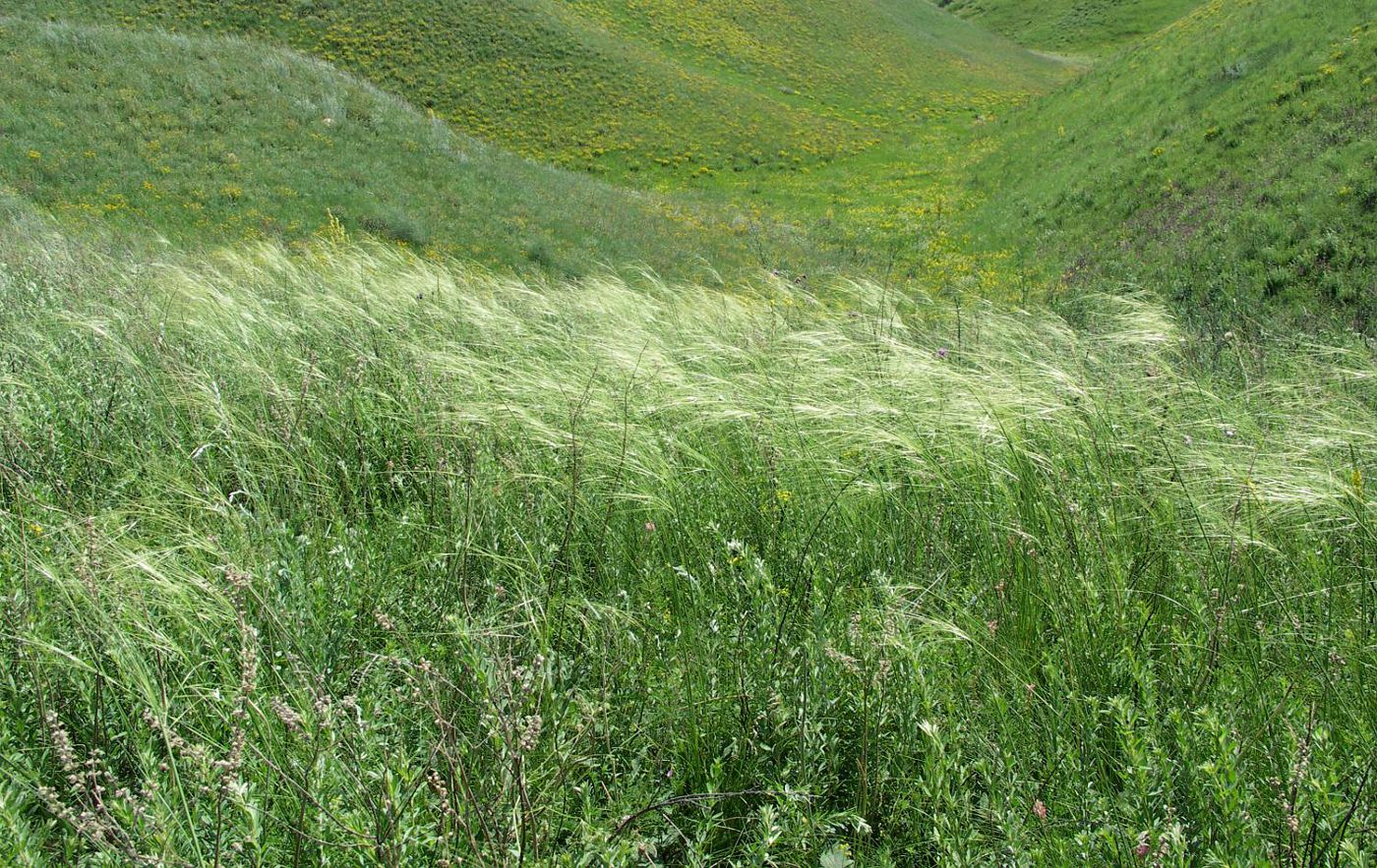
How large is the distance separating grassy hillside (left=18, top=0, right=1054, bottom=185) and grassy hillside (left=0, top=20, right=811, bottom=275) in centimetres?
889

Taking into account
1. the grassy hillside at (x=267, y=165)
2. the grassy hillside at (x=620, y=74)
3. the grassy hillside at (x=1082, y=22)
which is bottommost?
the grassy hillside at (x=267, y=165)

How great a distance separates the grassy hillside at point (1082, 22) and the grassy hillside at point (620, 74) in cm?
2742

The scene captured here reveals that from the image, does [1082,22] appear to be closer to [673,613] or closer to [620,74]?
[620,74]

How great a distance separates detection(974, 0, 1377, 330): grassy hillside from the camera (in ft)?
33.4

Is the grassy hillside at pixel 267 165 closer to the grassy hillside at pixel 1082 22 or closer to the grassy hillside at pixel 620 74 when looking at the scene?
the grassy hillside at pixel 620 74

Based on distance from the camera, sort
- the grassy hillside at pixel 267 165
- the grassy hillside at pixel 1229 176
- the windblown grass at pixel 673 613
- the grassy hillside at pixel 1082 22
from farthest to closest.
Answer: the grassy hillside at pixel 1082 22 < the grassy hillside at pixel 267 165 < the grassy hillside at pixel 1229 176 < the windblown grass at pixel 673 613

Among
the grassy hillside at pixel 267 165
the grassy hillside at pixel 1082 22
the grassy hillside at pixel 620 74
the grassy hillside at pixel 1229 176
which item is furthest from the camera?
the grassy hillside at pixel 1082 22

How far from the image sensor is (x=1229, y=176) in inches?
526

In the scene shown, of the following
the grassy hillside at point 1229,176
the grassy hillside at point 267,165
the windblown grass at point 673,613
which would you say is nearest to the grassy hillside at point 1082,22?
the grassy hillside at point 1229,176

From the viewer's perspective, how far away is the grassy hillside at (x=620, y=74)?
29.0 m

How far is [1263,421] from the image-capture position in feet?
12.3

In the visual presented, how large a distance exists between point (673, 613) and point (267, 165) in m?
17.2

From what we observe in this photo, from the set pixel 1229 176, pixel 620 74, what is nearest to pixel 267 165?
pixel 1229 176

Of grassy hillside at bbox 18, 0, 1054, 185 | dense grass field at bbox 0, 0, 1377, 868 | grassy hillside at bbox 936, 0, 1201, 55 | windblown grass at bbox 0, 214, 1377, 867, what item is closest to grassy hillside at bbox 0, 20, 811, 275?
dense grass field at bbox 0, 0, 1377, 868
